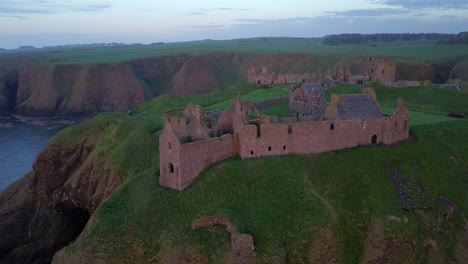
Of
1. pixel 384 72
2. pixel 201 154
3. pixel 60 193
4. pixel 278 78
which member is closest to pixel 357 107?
pixel 201 154

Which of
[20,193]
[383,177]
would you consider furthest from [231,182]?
[20,193]

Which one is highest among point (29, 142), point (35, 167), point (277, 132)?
point (277, 132)

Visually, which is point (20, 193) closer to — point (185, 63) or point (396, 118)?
point (396, 118)

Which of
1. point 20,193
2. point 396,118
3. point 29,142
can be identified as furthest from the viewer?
point 29,142

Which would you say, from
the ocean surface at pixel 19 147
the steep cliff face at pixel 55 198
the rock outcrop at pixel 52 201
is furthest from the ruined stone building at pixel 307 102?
the ocean surface at pixel 19 147

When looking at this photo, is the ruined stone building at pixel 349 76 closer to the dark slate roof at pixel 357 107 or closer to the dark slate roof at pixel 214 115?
the dark slate roof at pixel 214 115

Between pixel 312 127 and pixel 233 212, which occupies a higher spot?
pixel 312 127

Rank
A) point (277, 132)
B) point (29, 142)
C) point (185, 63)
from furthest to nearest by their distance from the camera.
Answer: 1. point (185, 63)
2. point (29, 142)
3. point (277, 132)
